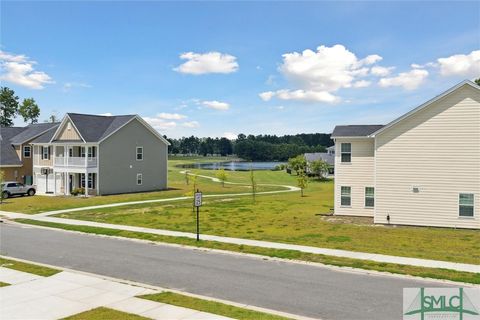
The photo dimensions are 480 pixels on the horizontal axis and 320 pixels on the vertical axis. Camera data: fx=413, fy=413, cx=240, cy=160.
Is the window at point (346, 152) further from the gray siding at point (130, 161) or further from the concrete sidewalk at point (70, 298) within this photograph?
the gray siding at point (130, 161)

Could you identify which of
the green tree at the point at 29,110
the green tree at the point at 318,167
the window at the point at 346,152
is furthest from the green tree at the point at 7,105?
the window at the point at 346,152

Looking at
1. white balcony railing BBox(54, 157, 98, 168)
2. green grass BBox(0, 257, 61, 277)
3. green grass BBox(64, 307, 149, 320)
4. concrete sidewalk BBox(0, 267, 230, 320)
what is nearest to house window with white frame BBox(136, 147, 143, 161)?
white balcony railing BBox(54, 157, 98, 168)

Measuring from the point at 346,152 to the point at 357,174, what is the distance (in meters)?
1.74

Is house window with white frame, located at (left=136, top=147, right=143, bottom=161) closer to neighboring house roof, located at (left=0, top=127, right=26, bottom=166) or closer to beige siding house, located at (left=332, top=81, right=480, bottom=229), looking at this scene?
neighboring house roof, located at (left=0, top=127, right=26, bottom=166)

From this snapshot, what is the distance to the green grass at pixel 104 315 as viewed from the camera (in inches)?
390

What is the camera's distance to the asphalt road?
11.5m

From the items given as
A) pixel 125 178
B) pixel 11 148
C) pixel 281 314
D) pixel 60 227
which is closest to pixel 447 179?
pixel 281 314

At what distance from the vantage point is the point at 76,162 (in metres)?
43.8

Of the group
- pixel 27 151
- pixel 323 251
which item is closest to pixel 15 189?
pixel 27 151

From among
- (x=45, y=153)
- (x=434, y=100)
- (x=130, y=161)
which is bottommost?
(x=130, y=161)

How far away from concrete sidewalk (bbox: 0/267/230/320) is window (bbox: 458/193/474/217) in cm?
1887

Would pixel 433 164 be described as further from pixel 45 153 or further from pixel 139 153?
pixel 45 153

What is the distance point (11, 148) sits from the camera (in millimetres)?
49875

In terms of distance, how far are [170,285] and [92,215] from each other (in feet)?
62.5
